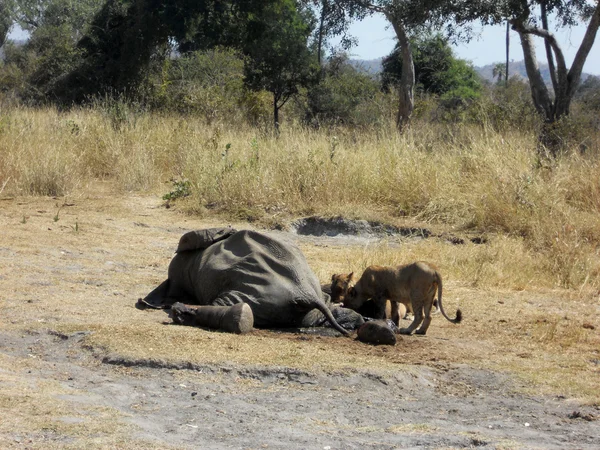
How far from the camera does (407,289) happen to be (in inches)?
253

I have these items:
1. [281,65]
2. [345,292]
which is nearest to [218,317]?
[345,292]

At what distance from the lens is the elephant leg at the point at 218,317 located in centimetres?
600

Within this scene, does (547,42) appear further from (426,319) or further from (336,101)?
(426,319)

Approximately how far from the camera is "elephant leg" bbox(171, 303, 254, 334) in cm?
600

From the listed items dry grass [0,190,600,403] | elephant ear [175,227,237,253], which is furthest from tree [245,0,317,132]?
A: elephant ear [175,227,237,253]

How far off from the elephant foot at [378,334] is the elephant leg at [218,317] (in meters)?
0.80

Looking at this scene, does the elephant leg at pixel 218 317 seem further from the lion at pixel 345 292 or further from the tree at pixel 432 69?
the tree at pixel 432 69

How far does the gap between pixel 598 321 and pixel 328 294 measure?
2230mm

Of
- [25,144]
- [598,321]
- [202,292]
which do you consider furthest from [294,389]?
[25,144]

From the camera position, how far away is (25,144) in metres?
13.4

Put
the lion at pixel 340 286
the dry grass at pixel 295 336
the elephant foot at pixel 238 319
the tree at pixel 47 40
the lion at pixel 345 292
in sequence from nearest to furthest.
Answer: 1. the dry grass at pixel 295 336
2. the elephant foot at pixel 238 319
3. the lion at pixel 345 292
4. the lion at pixel 340 286
5. the tree at pixel 47 40

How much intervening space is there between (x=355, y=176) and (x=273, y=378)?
25.0 feet

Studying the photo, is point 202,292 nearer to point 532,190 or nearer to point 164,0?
point 532,190

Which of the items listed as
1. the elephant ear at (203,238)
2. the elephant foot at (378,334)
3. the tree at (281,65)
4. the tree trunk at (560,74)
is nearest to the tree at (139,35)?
the tree at (281,65)
